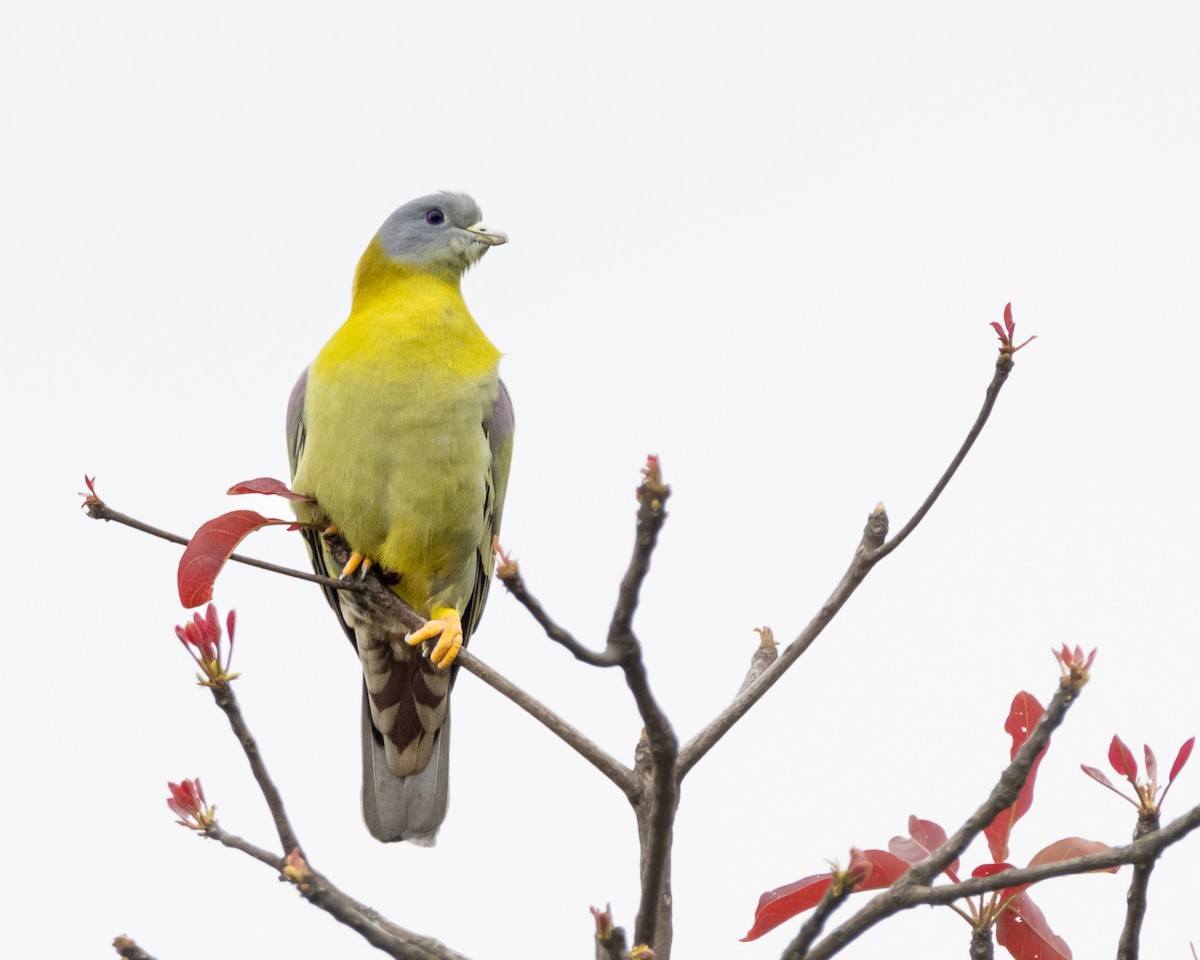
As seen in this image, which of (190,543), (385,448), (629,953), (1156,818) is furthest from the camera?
(385,448)

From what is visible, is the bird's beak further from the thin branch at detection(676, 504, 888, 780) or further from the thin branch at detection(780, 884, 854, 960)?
the thin branch at detection(780, 884, 854, 960)

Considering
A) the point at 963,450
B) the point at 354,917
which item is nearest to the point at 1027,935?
the point at 963,450

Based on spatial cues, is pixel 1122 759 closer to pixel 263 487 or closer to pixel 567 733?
pixel 567 733

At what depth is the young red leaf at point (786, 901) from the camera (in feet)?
8.61

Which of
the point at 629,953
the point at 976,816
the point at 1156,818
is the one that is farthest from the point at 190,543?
the point at 1156,818

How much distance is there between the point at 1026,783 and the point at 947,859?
53 centimetres

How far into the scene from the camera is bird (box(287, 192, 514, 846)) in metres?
4.37

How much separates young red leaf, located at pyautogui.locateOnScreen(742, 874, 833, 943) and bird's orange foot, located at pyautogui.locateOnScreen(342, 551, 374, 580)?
2.09 meters

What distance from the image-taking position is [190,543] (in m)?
3.08

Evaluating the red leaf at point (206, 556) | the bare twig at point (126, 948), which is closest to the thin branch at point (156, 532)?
the red leaf at point (206, 556)

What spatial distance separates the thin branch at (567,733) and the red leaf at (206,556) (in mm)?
668

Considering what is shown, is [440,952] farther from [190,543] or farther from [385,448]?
[385,448]

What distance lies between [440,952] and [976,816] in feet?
3.10

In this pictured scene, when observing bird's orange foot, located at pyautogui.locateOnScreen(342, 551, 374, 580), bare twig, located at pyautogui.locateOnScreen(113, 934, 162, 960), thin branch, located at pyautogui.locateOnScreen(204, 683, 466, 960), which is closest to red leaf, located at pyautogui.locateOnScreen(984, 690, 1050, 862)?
thin branch, located at pyautogui.locateOnScreen(204, 683, 466, 960)
